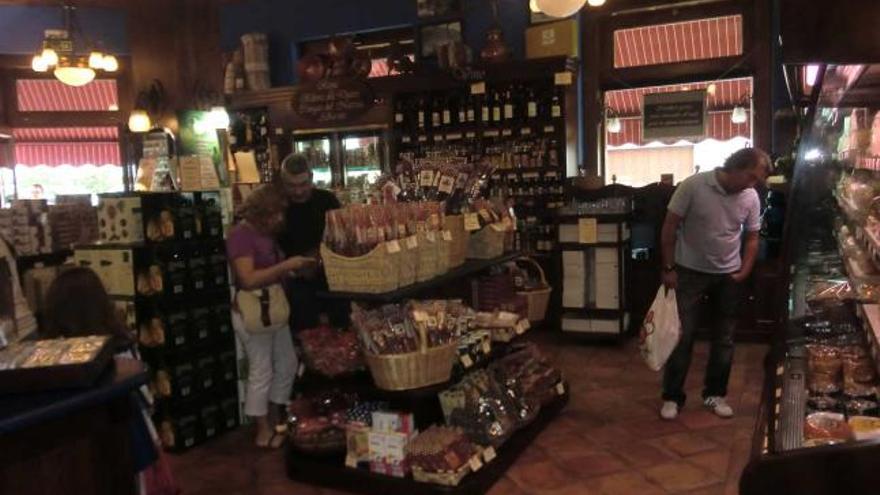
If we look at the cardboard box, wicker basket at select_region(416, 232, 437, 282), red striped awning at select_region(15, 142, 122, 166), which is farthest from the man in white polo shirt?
red striped awning at select_region(15, 142, 122, 166)

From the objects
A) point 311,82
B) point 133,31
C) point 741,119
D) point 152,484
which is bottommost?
point 152,484

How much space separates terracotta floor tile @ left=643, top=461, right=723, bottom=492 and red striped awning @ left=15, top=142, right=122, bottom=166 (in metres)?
10.4

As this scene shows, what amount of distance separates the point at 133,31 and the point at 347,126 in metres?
2.49

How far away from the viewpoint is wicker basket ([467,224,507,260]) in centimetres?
447

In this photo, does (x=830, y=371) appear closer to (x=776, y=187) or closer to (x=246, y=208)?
(x=246, y=208)

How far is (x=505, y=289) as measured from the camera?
476cm

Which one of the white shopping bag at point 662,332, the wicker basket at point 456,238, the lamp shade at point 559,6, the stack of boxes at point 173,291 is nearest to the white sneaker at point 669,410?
the white shopping bag at point 662,332

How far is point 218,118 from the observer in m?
8.53

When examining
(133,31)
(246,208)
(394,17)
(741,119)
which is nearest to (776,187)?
(741,119)

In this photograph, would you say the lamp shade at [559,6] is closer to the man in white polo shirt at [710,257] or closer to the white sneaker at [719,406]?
the man in white polo shirt at [710,257]

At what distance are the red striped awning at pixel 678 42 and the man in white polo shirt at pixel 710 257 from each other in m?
3.21

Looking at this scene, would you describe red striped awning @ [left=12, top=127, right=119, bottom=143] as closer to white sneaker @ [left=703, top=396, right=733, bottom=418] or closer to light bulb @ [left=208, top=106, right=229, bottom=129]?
light bulb @ [left=208, top=106, right=229, bottom=129]

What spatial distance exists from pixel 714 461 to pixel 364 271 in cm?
213

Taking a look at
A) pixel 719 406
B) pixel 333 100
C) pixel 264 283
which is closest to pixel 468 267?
pixel 264 283
